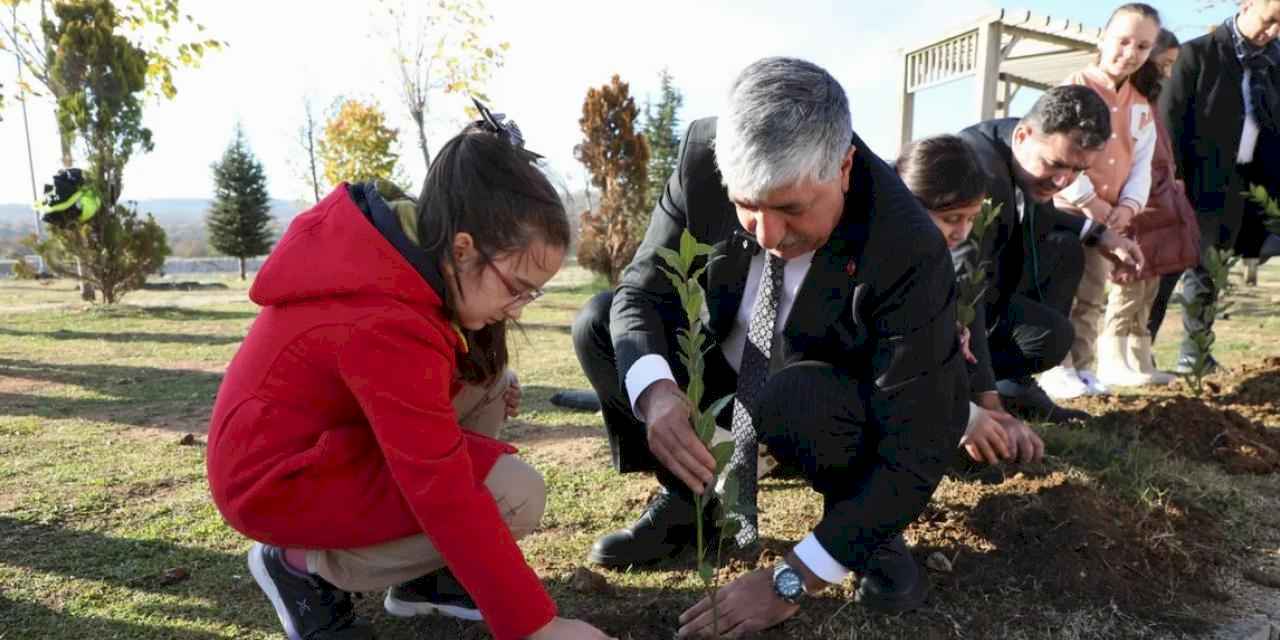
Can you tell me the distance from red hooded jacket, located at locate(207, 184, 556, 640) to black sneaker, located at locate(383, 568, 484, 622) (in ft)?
1.36

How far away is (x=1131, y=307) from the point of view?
5.12m

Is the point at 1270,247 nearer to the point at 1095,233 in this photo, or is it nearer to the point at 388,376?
the point at 1095,233

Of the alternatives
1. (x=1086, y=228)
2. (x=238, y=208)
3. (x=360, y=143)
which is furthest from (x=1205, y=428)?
(x=238, y=208)

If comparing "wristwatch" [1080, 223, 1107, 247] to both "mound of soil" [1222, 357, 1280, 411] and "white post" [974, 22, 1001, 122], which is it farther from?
"white post" [974, 22, 1001, 122]

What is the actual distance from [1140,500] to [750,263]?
5.33 ft

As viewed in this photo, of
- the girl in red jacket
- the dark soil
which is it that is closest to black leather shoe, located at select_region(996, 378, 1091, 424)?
the dark soil

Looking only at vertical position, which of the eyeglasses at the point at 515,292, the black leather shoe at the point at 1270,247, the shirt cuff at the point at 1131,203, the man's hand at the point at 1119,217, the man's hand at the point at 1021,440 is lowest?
the man's hand at the point at 1021,440

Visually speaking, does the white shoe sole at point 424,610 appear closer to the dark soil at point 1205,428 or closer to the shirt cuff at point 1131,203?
the dark soil at point 1205,428

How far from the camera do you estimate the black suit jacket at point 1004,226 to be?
338cm

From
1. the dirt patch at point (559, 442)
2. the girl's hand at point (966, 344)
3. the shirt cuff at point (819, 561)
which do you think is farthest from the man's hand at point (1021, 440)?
the dirt patch at point (559, 442)

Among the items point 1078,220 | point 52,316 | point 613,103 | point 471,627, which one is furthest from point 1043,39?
point 52,316

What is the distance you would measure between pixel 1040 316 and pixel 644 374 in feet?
8.01

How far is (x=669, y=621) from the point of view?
2049mm

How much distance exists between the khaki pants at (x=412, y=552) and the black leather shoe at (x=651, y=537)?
0.42 m
